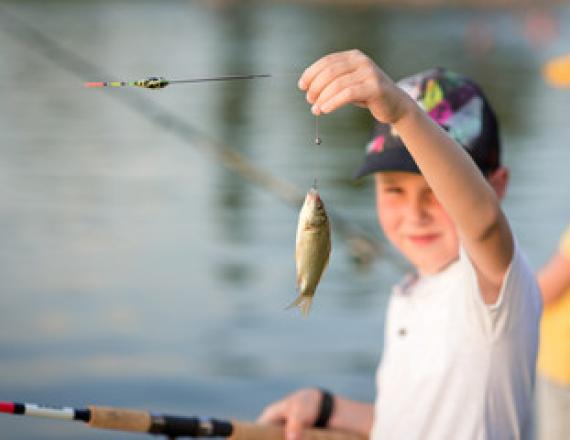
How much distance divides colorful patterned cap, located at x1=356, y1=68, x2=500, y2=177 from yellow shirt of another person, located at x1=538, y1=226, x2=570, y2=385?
142cm

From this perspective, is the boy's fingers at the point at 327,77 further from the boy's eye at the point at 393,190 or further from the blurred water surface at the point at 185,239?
the boy's eye at the point at 393,190

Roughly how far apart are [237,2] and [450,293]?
204 feet

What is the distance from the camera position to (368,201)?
1538 cm

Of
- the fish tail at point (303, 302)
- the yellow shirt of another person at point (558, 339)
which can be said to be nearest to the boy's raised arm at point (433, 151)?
the fish tail at point (303, 302)

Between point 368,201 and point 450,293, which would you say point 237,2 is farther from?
point 450,293

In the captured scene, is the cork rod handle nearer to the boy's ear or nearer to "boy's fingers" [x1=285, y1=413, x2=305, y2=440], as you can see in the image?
"boy's fingers" [x1=285, y1=413, x2=305, y2=440]

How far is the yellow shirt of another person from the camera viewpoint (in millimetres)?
5008

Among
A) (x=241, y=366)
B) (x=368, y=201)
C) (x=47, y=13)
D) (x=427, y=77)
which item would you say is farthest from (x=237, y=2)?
(x=427, y=77)

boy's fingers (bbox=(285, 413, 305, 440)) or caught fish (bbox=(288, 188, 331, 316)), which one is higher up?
caught fish (bbox=(288, 188, 331, 316))

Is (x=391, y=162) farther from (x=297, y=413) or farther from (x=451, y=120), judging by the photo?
(x=297, y=413)

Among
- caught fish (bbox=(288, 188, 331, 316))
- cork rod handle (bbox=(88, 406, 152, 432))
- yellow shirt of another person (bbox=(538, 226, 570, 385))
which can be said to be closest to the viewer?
caught fish (bbox=(288, 188, 331, 316))

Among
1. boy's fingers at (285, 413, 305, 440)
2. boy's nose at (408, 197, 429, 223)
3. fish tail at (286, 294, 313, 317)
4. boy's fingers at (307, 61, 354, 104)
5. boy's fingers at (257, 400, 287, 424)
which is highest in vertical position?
boy's fingers at (307, 61, 354, 104)

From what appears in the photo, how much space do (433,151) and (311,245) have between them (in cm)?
31

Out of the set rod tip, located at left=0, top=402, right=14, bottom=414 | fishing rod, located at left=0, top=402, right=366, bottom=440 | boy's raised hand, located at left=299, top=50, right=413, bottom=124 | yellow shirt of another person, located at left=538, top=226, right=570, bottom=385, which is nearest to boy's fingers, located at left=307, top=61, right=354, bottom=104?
boy's raised hand, located at left=299, top=50, right=413, bottom=124
